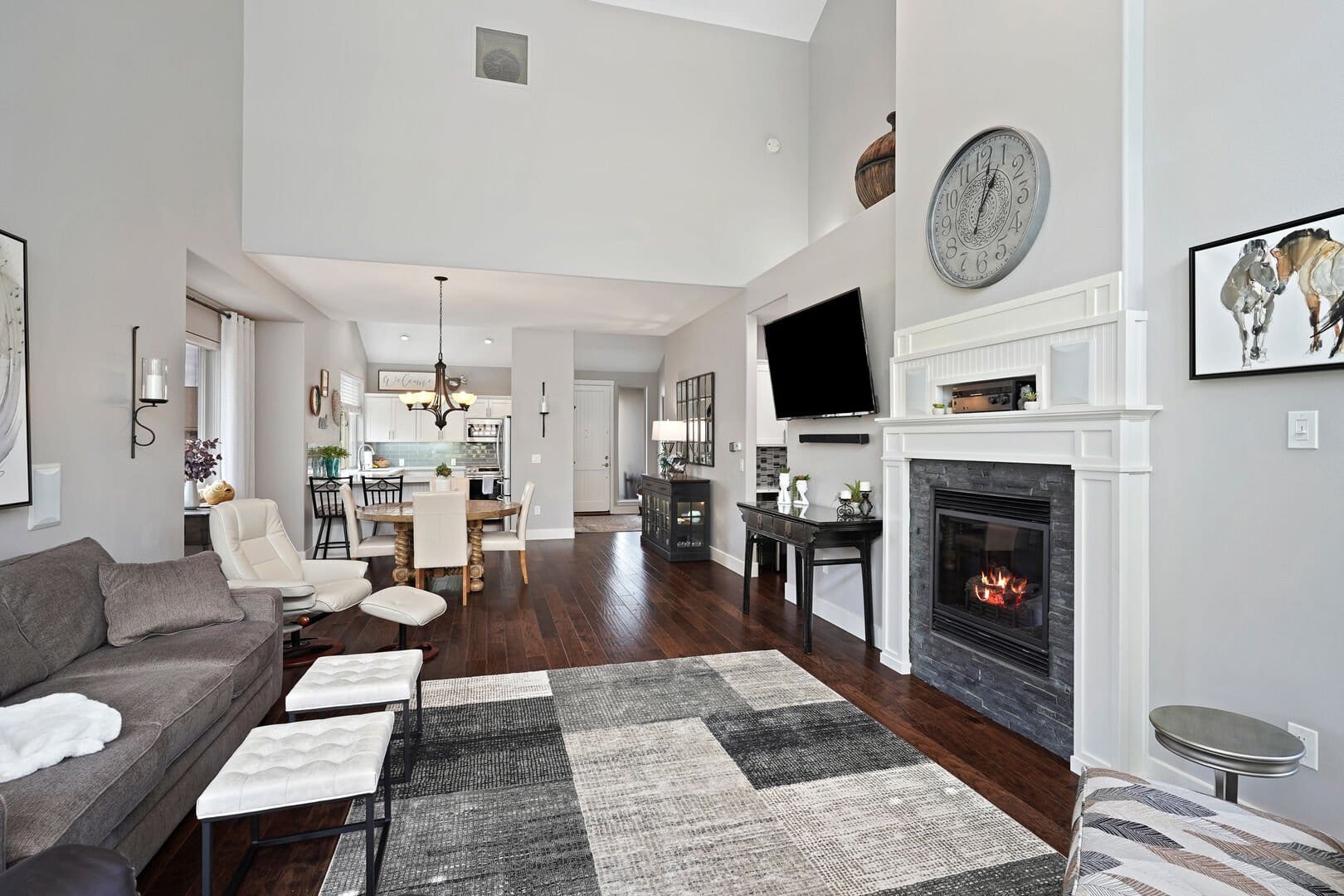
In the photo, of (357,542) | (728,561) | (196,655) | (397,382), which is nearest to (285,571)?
(196,655)

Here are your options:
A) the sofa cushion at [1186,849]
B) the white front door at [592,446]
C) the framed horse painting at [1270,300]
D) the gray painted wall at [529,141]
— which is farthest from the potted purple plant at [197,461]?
the white front door at [592,446]

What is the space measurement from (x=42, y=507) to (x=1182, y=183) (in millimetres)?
4487

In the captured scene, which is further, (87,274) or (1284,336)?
(87,274)

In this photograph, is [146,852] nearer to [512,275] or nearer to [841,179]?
[512,275]

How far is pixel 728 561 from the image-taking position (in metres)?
6.62

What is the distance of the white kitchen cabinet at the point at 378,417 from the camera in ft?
34.2

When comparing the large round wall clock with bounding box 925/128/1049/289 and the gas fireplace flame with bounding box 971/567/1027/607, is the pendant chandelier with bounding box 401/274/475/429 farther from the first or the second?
the gas fireplace flame with bounding box 971/567/1027/607

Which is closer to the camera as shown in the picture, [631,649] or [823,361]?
[631,649]

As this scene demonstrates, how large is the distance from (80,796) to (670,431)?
6.89 meters

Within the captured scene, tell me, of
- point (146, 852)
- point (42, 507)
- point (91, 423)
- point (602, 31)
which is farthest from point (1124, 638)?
point (602, 31)

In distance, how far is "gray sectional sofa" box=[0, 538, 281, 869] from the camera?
4.79 ft

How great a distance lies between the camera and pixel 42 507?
106 inches

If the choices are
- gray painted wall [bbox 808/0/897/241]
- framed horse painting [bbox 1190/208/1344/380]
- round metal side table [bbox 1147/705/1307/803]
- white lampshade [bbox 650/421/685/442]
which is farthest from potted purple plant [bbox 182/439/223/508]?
framed horse painting [bbox 1190/208/1344/380]

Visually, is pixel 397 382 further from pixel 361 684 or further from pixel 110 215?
pixel 361 684
